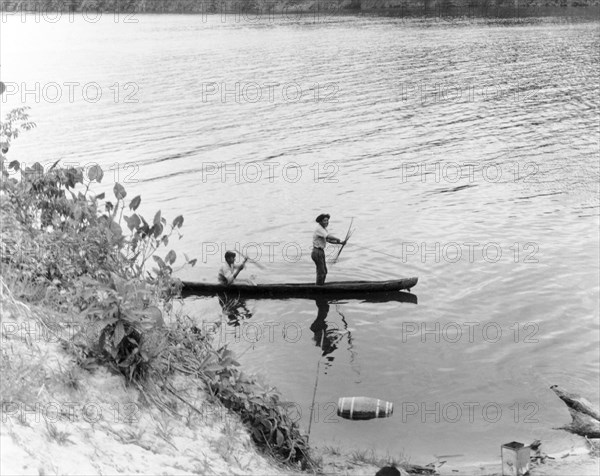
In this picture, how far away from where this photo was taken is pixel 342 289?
2131 cm

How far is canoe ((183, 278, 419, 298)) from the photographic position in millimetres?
21311

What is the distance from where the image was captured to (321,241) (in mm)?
20781

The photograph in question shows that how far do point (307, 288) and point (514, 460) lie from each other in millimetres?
10291

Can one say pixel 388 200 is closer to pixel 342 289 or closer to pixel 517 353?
pixel 342 289

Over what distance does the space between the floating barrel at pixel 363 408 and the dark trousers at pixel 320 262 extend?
6.44 m

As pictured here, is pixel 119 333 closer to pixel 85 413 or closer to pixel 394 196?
pixel 85 413

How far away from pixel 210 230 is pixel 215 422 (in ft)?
61.2

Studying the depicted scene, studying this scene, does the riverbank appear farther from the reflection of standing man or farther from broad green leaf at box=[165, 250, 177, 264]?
the reflection of standing man

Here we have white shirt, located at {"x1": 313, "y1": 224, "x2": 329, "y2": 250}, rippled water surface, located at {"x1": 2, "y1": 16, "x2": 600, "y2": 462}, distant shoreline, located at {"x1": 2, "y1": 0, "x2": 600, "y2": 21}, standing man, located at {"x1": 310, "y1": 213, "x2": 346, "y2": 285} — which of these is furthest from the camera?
distant shoreline, located at {"x1": 2, "y1": 0, "x2": 600, "y2": 21}

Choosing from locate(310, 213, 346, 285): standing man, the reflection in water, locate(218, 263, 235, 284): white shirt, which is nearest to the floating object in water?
locate(310, 213, 346, 285): standing man

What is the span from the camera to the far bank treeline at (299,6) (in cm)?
11012

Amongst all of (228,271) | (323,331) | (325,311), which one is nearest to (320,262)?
(325,311)

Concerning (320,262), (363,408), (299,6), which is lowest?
(363,408)

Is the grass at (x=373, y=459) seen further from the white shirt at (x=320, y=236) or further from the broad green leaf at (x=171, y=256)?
the white shirt at (x=320, y=236)
